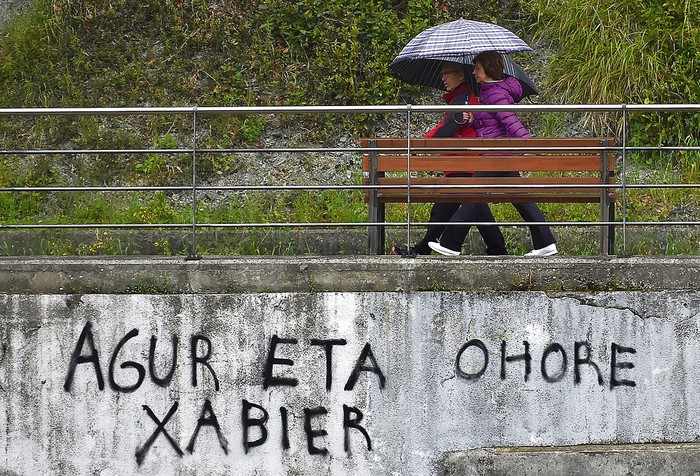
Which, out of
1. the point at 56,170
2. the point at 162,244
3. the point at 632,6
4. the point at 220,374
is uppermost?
the point at 632,6

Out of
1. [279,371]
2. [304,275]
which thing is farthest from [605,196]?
[279,371]

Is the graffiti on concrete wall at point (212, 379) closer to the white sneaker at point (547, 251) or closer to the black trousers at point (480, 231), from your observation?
the black trousers at point (480, 231)

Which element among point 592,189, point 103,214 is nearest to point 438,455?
point 592,189

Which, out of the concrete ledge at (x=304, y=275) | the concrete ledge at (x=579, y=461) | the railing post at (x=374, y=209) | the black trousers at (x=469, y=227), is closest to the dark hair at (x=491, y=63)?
→ the black trousers at (x=469, y=227)

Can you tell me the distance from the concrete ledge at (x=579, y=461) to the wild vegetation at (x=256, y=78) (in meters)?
3.98

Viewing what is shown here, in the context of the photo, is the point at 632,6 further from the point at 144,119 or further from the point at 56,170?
the point at 56,170

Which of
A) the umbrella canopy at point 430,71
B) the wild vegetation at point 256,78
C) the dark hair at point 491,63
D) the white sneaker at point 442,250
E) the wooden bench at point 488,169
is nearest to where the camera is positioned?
the wooden bench at point 488,169

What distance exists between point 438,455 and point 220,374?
1.29 m

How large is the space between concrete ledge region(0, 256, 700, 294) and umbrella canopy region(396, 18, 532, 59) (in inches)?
56.3

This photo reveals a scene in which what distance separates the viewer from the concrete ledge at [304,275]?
5164 millimetres

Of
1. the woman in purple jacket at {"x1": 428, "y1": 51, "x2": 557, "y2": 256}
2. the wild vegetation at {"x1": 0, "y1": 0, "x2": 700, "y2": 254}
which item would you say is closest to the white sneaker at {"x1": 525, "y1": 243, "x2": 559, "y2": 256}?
the woman in purple jacket at {"x1": 428, "y1": 51, "x2": 557, "y2": 256}

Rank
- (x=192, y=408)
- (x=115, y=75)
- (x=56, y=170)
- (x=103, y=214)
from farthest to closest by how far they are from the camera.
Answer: (x=115, y=75) < (x=56, y=170) < (x=103, y=214) < (x=192, y=408)

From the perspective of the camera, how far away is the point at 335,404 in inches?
204

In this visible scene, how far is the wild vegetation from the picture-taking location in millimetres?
9219
